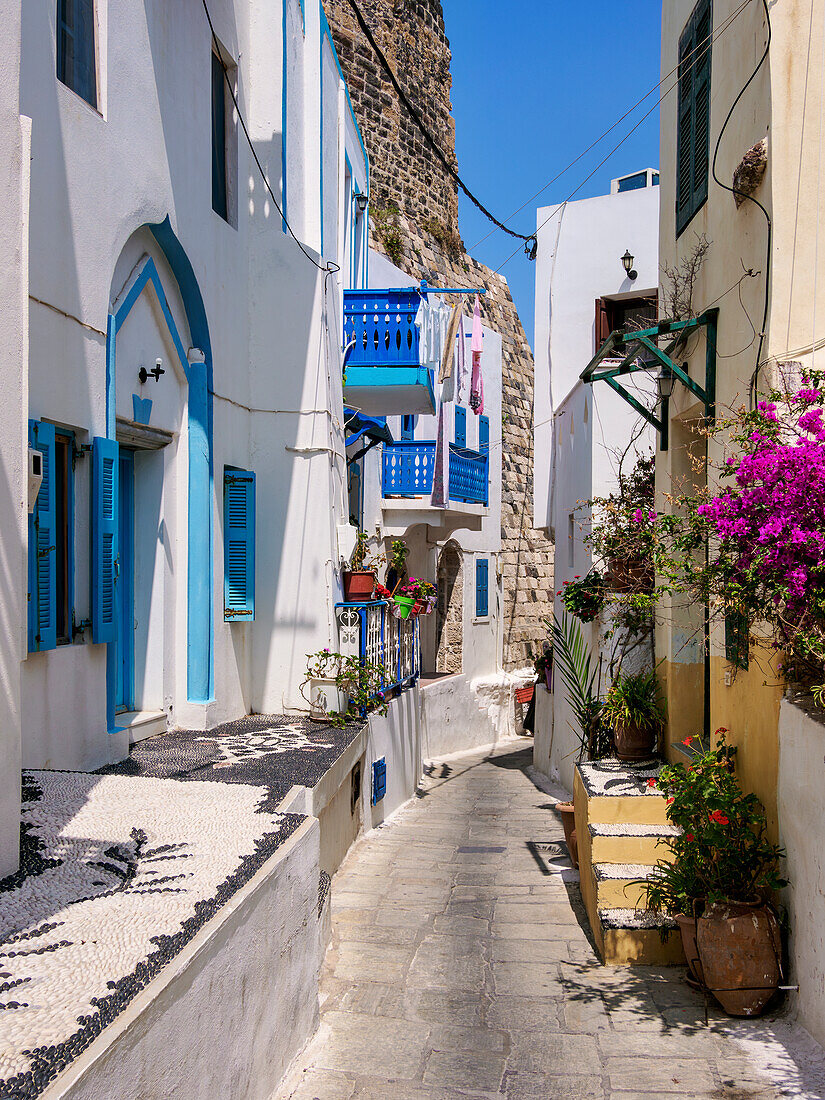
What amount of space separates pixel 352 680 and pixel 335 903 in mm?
2221

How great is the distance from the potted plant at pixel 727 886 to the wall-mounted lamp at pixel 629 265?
10564 mm

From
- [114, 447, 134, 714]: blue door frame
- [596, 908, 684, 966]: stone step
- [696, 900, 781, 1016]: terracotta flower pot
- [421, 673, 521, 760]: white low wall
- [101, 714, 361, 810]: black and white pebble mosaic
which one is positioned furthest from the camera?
[421, 673, 521, 760]: white low wall

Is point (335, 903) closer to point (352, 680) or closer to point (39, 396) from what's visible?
point (352, 680)

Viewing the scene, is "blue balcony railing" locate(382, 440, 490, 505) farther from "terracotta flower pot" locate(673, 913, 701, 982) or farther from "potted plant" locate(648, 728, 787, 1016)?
"terracotta flower pot" locate(673, 913, 701, 982)

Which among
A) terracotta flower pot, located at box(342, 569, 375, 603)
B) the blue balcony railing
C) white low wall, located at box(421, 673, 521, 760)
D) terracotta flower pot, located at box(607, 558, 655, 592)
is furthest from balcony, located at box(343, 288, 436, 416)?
white low wall, located at box(421, 673, 521, 760)

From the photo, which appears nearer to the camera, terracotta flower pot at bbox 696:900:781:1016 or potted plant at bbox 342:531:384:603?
terracotta flower pot at bbox 696:900:781:1016

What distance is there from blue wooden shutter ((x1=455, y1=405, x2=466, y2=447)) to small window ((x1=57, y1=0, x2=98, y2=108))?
43.2ft

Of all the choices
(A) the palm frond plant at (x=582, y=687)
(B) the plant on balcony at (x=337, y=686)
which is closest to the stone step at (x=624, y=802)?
(A) the palm frond plant at (x=582, y=687)

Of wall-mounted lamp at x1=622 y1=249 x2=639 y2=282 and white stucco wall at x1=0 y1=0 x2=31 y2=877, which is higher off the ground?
wall-mounted lamp at x1=622 y1=249 x2=639 y2=282

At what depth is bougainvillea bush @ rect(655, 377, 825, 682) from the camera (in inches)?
167

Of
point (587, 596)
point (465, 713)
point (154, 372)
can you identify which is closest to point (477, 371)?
point (465, 713)

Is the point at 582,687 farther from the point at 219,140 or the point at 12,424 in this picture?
the point at 12,424

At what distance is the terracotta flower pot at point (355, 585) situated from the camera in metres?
9.34

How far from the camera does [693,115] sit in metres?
7.11
